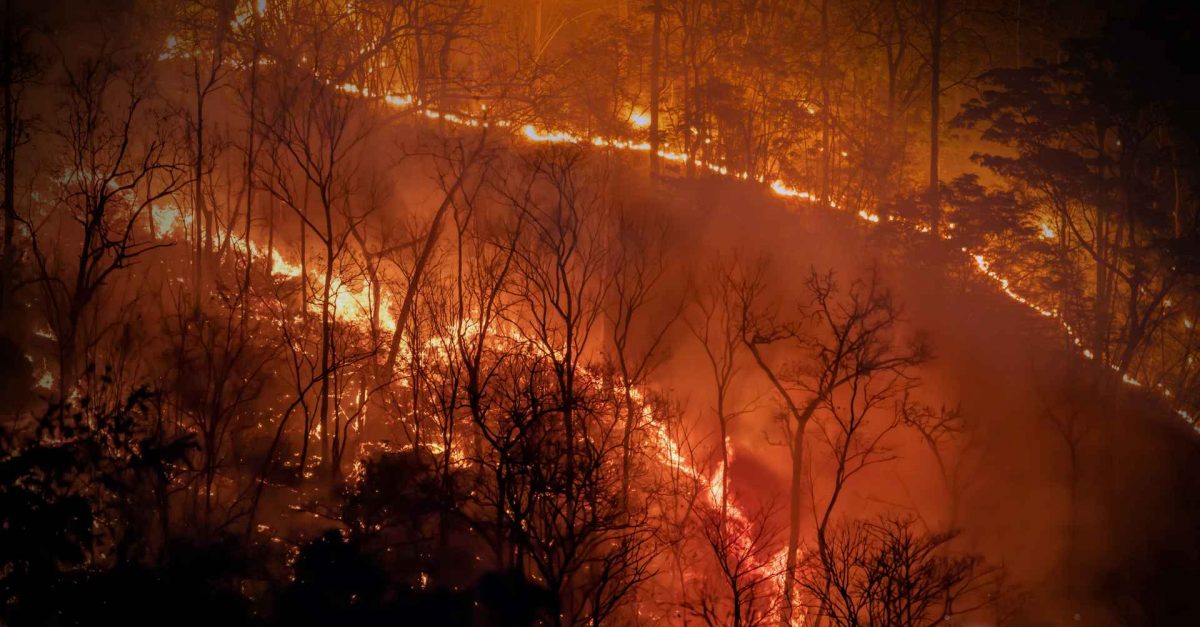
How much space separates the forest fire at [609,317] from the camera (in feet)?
73.5

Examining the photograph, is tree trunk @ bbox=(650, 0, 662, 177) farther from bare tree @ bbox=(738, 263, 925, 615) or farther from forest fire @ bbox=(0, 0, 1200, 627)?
bare tree @ bbox=(738, 263, 925, 615)

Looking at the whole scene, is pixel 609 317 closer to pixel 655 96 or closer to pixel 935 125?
pixel 655 96

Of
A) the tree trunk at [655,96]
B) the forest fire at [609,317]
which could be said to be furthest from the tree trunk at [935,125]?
the tree trunk at [655,96]

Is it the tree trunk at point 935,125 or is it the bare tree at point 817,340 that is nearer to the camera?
the bare tree at point 817,340

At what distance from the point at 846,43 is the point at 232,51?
28088mm

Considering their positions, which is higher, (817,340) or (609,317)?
(609,317)

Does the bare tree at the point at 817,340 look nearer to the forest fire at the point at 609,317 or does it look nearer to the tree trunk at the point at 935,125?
the forest fire at the point at 609,317

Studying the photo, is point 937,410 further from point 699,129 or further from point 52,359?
point 52,359

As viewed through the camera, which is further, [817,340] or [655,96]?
[655,96]

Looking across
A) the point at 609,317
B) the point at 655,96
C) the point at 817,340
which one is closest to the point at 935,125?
the point at 817,340

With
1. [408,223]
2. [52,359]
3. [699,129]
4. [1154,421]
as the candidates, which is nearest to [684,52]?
[699,129]

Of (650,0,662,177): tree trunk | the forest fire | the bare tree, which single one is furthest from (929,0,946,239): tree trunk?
(650,0,662,177): tree trunk

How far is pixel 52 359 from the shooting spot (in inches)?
956

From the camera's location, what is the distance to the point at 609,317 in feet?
103
